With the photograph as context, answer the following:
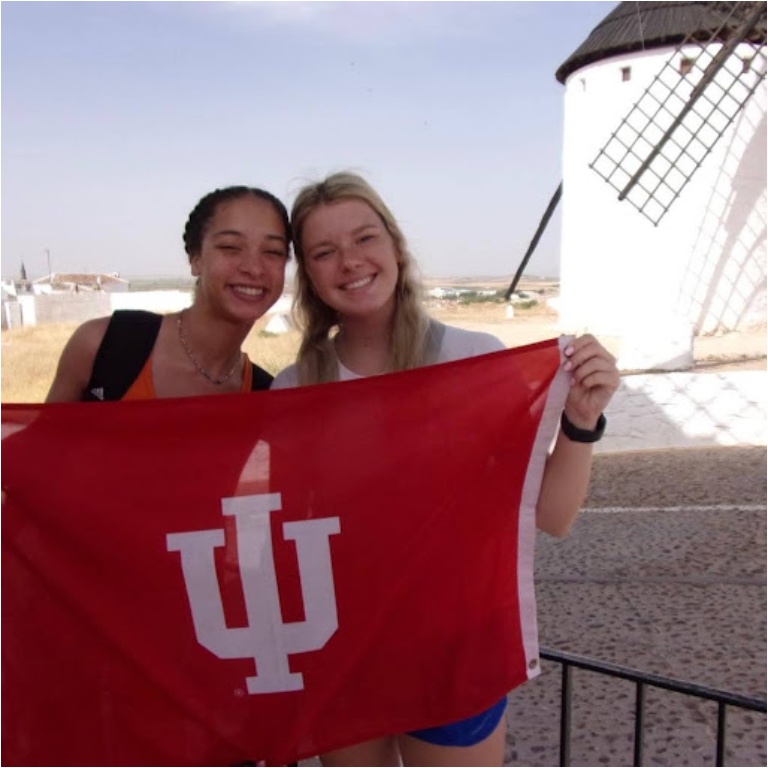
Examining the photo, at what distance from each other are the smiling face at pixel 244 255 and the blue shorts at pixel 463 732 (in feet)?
3.92

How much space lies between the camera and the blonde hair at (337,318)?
2.39 m

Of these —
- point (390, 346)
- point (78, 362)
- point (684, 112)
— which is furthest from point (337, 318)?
point (684, 112)

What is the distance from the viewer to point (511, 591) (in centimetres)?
239

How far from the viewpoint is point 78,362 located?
248 cm

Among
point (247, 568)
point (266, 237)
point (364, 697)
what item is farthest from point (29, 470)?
point (364, 697)

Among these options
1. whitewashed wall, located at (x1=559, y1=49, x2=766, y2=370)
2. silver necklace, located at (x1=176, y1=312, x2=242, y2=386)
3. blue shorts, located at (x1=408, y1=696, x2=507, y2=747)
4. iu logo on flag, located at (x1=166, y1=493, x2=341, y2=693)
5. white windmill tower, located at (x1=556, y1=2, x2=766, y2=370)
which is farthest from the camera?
whitewashed wall, located at (x1=559, y1=49, x2=766, y2=370)

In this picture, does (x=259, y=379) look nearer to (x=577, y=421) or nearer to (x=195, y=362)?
(x=195, y=362)

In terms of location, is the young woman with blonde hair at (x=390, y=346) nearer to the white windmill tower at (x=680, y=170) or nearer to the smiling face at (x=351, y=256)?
the smiling face at (x=351, y=256)

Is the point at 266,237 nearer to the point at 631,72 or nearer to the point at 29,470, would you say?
the point at 29,470

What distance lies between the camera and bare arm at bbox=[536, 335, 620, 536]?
7.36ft

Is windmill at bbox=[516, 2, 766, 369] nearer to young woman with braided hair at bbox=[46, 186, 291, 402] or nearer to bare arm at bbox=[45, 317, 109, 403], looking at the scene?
young woman with braided hair at bbox=[46, 186, 291, 402]

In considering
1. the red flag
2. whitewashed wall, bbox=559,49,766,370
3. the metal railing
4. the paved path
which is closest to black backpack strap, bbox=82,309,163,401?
the red flag

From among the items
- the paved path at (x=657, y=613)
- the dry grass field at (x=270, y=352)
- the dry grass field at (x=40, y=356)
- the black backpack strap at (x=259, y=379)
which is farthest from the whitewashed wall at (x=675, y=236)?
the black backpack strap at (x=259, y=379)

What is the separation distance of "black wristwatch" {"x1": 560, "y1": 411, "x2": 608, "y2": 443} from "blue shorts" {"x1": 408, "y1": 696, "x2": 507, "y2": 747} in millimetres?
742
